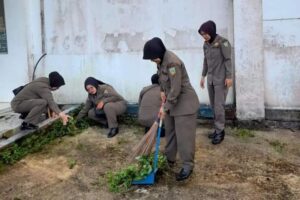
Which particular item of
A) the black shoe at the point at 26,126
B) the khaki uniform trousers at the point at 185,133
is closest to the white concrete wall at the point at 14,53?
the black shoe at the point at 26,126

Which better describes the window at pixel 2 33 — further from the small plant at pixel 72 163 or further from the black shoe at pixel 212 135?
the black shoe at pixel 212 135

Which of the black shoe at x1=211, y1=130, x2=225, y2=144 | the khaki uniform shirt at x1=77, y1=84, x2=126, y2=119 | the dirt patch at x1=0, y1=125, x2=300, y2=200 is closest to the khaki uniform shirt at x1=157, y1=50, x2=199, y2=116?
the dirt patch at x1=0, y1=125, x2=300, y2=200

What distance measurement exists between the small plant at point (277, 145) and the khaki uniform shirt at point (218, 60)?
118 cm

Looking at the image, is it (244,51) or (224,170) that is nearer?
(224,170)

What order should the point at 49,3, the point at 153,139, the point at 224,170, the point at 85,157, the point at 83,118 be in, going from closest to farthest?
the point at 153,139 < the point at 224,170 < the point at 85,157 < the point at 83,118 < the point at 49,3

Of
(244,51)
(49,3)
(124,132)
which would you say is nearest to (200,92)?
(244,51)

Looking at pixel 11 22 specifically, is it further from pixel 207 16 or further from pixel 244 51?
pixel 244 51

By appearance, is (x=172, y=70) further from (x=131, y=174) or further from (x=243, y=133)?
(x=243, y=133)

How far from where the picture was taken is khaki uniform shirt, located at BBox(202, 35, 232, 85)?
5492mm

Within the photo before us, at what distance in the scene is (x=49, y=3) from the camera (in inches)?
295

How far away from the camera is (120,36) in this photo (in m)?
7.23

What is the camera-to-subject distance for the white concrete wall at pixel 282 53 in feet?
20.1

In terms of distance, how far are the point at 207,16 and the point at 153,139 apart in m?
3.15

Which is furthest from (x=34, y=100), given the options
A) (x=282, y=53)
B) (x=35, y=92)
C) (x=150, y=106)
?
(x=282, y=53)
